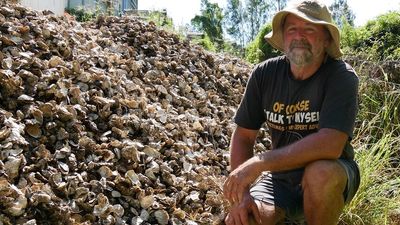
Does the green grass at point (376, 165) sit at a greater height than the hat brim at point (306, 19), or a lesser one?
lesser

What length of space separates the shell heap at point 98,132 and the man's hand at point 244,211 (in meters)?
0.49

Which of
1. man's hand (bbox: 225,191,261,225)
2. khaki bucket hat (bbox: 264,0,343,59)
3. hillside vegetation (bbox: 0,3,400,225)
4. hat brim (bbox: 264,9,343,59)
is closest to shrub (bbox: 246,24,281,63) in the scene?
hillside vegetation (bbox: 0,3,400,225)

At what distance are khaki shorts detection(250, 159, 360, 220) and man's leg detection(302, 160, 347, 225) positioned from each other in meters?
0.12

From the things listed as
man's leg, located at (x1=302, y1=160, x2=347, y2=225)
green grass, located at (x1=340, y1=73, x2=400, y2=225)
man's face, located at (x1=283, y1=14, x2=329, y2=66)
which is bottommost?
green grass, located at (x1=340, y1=73, x2=400, y2=225)

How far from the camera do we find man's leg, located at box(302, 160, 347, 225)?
217cm

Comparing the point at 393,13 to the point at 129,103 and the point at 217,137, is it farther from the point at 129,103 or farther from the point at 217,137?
the point at 129,103

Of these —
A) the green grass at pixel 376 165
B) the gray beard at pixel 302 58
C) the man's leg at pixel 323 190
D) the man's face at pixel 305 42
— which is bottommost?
the green grass at pixel 376 165

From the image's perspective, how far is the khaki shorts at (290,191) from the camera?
93.8 inches

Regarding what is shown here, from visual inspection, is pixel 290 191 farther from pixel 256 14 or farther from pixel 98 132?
pixel 256 14

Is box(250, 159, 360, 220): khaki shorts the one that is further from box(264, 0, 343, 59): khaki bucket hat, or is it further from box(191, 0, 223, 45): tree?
box(191, 0, 223, 45): tree

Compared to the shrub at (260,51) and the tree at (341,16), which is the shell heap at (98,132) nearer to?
the tree at (341,16)

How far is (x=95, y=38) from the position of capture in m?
4.18

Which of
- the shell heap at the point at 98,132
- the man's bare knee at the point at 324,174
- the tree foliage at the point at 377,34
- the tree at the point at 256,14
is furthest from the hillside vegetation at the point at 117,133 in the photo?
the tree at the point at 256,14

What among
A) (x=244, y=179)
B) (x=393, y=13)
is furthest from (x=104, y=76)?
(x=393, y=13)
